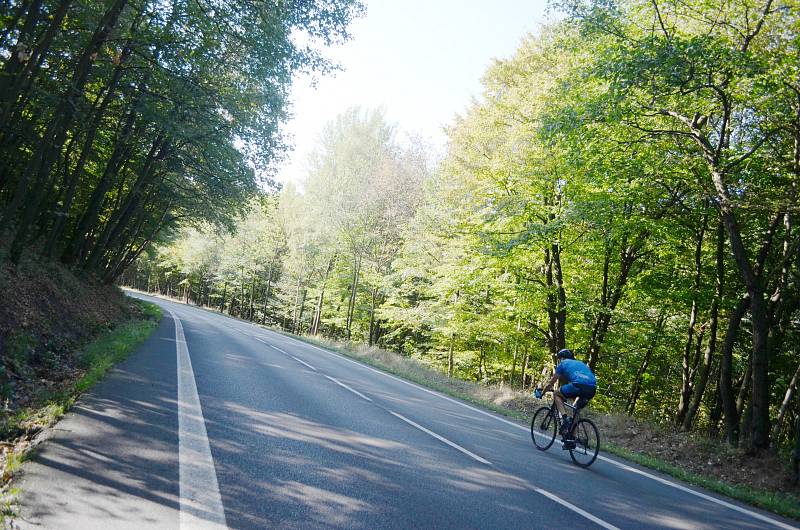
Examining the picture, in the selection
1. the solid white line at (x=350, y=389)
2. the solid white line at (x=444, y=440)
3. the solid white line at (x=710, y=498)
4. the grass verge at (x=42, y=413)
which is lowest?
the grass verge at (x=42, y=413)

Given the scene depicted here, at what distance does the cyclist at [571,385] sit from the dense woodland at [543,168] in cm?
426

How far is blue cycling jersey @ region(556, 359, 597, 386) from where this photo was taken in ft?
25.2

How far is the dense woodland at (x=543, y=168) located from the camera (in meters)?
9.64

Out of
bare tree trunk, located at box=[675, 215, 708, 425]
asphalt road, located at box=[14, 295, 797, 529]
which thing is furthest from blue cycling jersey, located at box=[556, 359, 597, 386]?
bare tree trunk, located at box=[675, 215, 708, 425]

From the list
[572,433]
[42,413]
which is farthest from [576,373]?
[42,413]

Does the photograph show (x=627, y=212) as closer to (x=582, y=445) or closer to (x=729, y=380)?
(x=729, y=380)

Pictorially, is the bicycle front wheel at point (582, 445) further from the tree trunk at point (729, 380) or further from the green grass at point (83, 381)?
the green grass at point (83, 381)

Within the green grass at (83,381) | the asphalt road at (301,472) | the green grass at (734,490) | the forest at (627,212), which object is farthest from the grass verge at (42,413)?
the forest at (627,212)

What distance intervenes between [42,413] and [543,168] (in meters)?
13.5

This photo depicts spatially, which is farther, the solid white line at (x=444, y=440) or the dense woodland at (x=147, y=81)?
the dense woodland at (x=147, y=81)

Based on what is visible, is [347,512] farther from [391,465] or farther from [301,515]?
[391,465]

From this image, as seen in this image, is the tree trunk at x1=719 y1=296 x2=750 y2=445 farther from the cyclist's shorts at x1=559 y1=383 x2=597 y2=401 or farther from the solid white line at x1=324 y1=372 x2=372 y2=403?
the solid white line at x1=324 y1=372 x2=372 y2=403

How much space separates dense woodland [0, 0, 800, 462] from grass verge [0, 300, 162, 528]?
12.7ft

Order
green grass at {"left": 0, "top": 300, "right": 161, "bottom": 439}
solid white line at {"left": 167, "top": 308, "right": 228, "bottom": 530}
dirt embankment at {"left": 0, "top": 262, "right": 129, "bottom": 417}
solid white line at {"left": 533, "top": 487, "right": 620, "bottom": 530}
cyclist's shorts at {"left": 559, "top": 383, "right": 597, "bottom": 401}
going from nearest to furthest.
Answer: solid white line at {"left": 167, "top": 308, "right": 228, "bottom": 530} → solid white line at {"left": 533, "top": 487, "right": 620, "bottom": 530} → green grass at {"left": 0, "top": 300, "right": 161, "bottom": 439} → dirt embankment at {"left": 0, "top": 262, "right": 129, "bottom": 417} → cyclist's shorts at {"left": 559, "top": 383, "right": 597, "bottom": 401}
